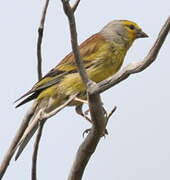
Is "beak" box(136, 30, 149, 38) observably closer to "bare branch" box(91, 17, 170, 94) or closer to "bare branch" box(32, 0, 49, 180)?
"bare branch" box(32, 0, 49, 180)

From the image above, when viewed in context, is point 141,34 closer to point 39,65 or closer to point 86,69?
point 86,69

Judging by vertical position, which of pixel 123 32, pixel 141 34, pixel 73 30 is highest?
pixel 73 30

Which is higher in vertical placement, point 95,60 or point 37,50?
point 37,50

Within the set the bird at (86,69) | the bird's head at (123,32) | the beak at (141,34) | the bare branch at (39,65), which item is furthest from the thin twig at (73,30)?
the beak at (141,34)

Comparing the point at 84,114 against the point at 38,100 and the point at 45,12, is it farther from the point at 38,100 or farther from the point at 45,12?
the point at 45,12

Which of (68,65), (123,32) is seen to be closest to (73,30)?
(68,65)

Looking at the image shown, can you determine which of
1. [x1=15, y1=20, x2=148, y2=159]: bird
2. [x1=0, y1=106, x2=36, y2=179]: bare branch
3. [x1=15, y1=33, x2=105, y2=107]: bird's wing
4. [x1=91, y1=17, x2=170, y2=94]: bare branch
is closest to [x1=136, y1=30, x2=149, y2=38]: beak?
[x1=15, y1=20, x2=148, y2=159]: bird

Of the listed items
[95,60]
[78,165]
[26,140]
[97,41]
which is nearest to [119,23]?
[97,41]
